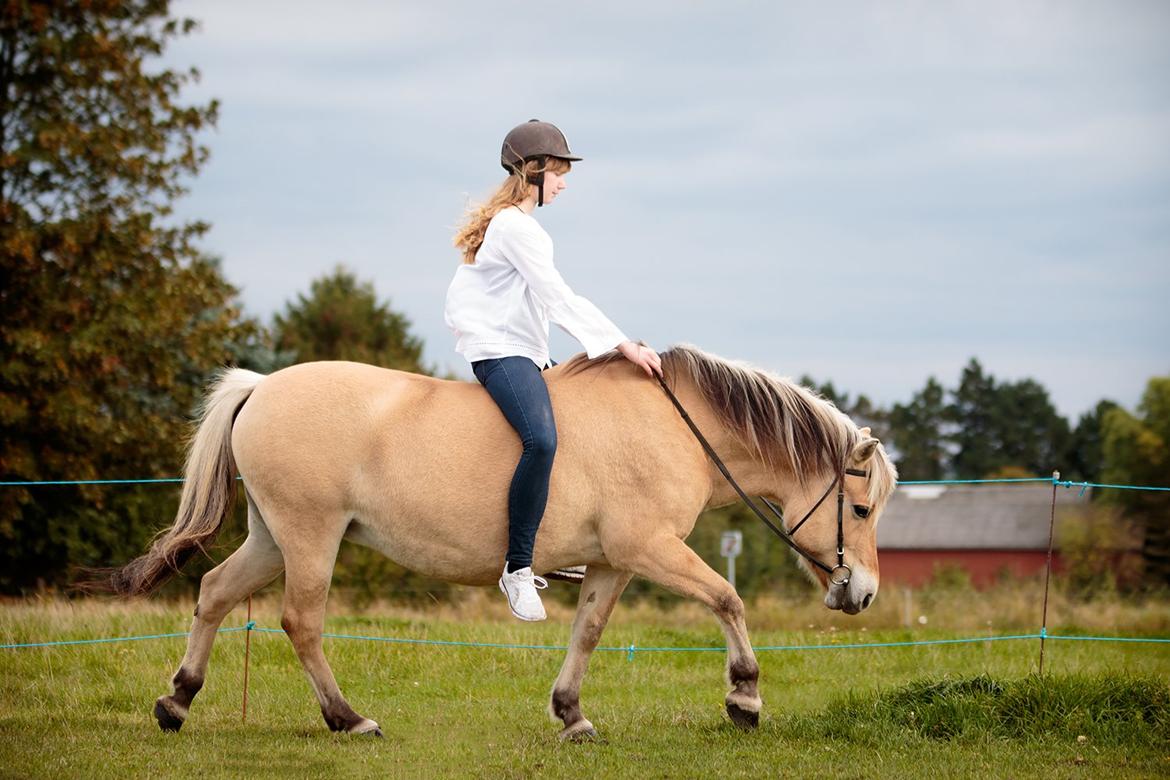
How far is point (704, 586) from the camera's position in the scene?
5.80m

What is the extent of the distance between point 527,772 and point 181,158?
21586mm

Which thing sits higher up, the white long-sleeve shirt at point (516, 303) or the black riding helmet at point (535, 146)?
the black riding helmet at point (535, 146)

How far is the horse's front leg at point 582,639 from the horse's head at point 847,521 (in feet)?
3.46

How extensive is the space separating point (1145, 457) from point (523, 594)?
206 ft

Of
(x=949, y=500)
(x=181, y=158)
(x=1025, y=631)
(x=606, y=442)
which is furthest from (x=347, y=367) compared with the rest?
(x=949, y=500)

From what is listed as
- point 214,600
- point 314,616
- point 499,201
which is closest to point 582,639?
point 314,616

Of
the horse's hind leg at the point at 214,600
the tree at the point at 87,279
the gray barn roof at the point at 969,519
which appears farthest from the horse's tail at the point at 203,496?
the gray barn roof at the point at 969,519

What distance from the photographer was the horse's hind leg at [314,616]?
5.88 metres

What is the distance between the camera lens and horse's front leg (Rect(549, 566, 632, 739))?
625 centimetres

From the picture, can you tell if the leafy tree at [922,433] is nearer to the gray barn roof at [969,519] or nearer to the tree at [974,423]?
the tree at [974,423]

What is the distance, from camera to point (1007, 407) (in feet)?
306

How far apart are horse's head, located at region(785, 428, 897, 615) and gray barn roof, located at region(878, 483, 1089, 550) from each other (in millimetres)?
59881

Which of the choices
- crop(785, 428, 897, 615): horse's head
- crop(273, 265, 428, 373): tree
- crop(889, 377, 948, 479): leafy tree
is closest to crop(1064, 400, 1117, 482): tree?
crop(889, 377, 948, 479): leafy tree

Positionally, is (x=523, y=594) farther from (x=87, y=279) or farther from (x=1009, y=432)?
(x=1009, y=432)
